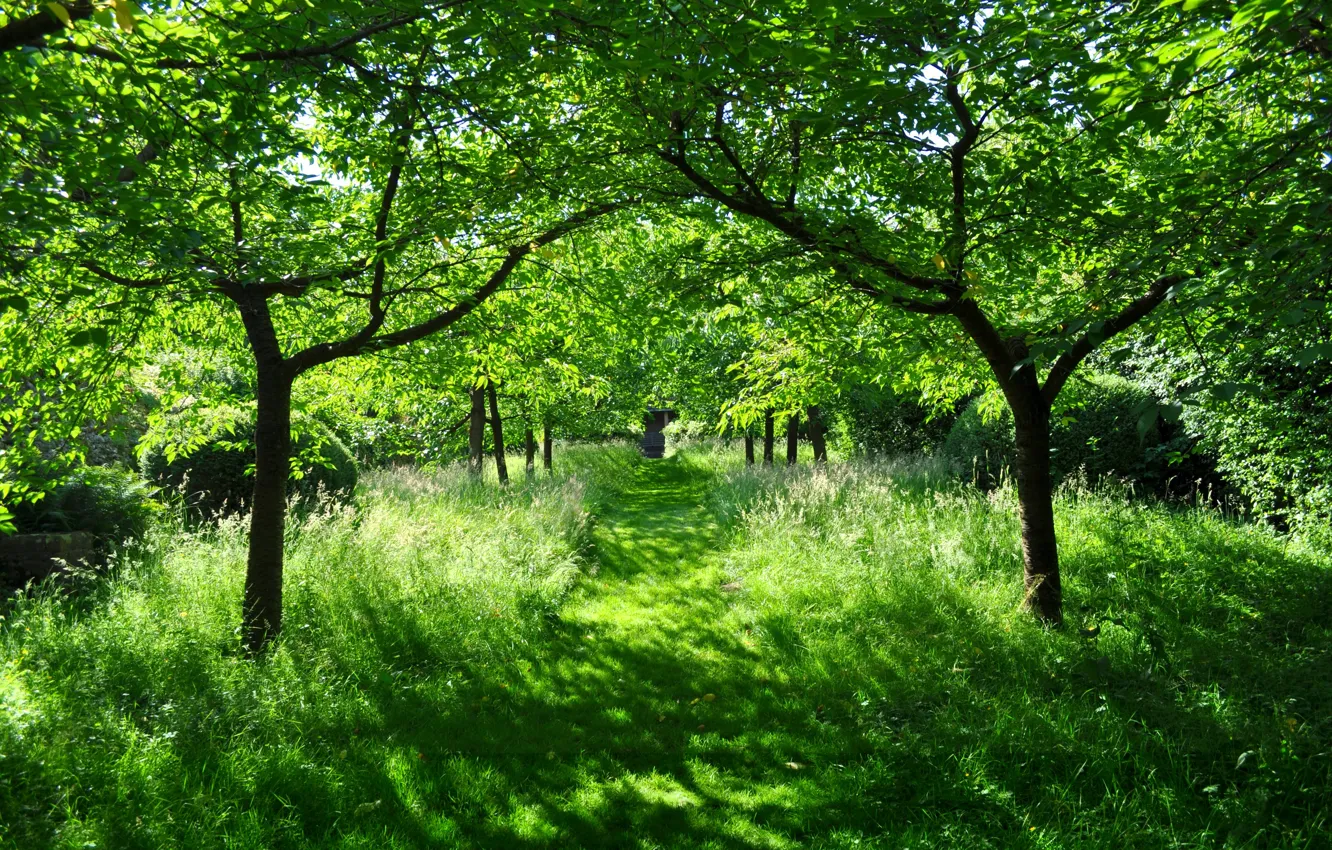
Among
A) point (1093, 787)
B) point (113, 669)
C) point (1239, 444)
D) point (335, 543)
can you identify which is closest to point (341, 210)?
point (335, 543)

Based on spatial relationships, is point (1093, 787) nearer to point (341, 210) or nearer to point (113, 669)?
point (113, 669)

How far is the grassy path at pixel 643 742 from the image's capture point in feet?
14.3

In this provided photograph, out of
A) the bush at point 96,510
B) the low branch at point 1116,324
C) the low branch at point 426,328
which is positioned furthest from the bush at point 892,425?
the bush at point 96,510

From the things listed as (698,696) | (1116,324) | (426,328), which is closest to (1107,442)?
(1116,324)

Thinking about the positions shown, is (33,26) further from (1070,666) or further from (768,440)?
(768,440)

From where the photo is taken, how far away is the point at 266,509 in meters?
6.18

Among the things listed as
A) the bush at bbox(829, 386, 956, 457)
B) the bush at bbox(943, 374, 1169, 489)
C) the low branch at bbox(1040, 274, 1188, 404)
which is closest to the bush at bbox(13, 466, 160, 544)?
the low branch at bbox(1040, 274, 1188, 404)

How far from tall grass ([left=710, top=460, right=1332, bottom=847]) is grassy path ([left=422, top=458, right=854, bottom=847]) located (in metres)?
0.42

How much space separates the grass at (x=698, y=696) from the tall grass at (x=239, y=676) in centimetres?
3

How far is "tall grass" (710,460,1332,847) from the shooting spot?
4137 millimetres

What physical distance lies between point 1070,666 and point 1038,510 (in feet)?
4.52

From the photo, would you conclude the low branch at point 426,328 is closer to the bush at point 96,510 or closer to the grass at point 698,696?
the grass at point 698,696

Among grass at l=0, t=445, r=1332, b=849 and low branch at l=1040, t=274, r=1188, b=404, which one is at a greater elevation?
low branch at l=1040, t=274, r=1188, b=404

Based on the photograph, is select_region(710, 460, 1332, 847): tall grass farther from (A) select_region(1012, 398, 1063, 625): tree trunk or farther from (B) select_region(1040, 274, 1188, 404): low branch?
(B) select_region(1040, 274, 1188, 404): low branch
